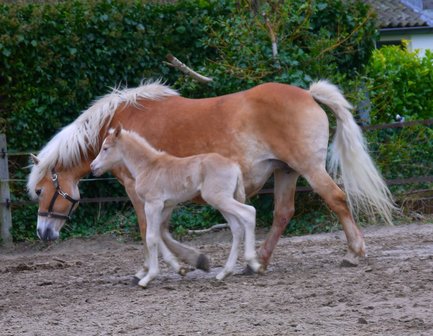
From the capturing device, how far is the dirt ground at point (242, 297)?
5418 mm

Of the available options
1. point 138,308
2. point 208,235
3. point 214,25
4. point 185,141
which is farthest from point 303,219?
point 138,308

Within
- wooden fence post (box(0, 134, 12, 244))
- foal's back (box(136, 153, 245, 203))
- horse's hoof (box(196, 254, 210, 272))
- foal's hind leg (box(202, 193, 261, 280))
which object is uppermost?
foal's back (box(136, 153, 245, 203))

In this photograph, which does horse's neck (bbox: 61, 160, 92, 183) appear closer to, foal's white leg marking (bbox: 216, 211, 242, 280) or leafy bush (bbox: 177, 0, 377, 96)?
foal's white leg marking (bbox: 216, 211, 242, 280)

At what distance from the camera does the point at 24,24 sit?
11.2 meters

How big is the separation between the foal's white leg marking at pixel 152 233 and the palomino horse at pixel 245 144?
45 centimetres

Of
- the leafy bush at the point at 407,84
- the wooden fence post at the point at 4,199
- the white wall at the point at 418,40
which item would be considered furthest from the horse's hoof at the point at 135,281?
the white wall at the point at 418,40

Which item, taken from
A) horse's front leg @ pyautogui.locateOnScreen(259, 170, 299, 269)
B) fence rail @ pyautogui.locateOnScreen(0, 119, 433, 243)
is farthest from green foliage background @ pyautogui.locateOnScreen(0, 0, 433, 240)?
horse's front leg @ pyautogui.locateOnScreen(259, 170, 299, 269)

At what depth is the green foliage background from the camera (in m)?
11.2

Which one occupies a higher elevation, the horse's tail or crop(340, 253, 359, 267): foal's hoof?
the horse's tail

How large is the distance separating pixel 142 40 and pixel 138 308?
633 cm

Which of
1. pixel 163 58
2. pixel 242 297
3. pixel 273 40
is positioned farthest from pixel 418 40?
pixel 242 297

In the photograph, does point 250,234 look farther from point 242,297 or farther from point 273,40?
point 273,40

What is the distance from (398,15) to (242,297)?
58.3 ft

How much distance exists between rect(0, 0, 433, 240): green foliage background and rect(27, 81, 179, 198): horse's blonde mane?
287cm
